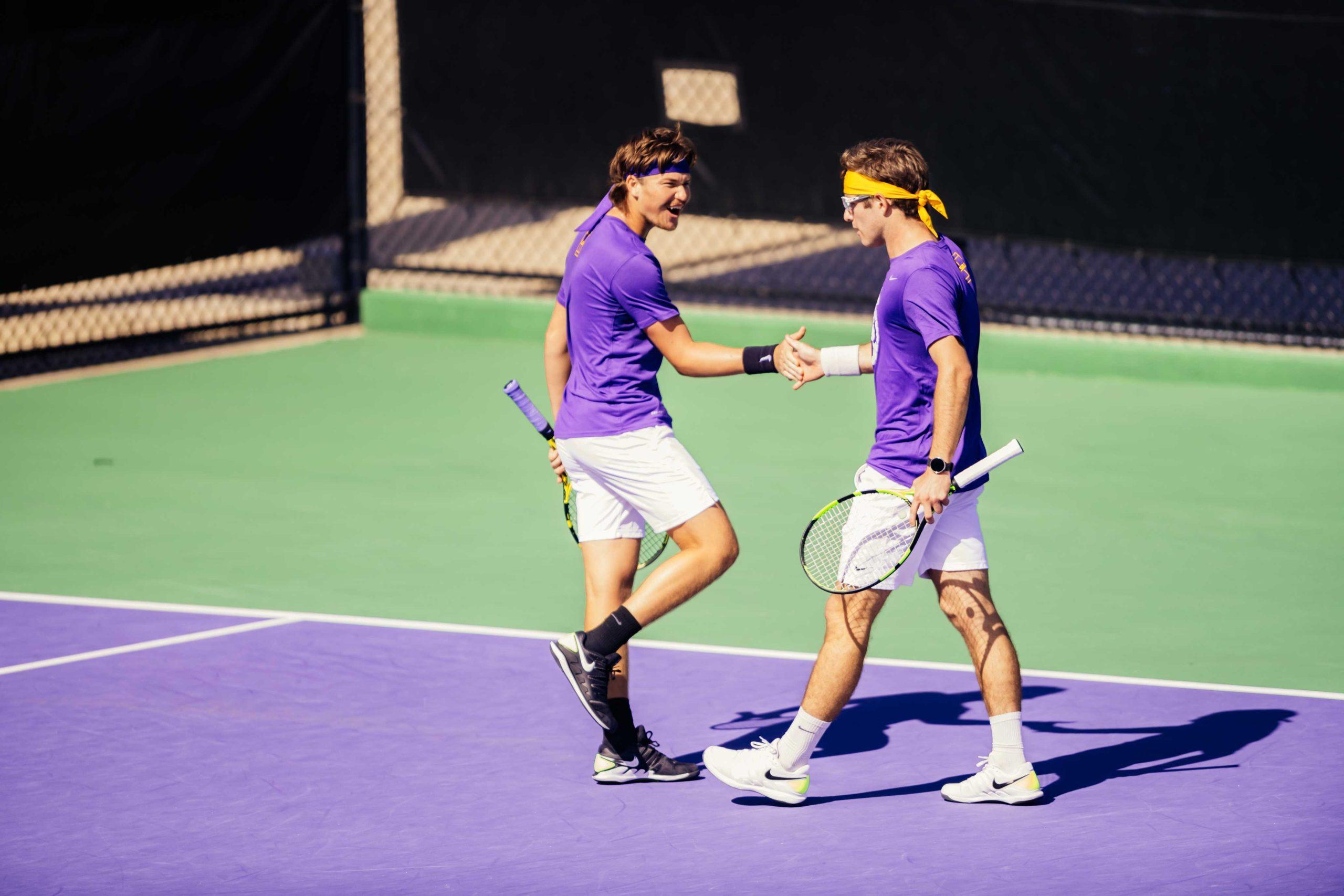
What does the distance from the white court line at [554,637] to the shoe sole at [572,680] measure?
4.75 feet

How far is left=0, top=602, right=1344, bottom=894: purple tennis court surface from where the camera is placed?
4922 mm

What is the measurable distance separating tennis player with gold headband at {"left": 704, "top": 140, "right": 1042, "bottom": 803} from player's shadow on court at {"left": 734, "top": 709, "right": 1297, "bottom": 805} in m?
0.17

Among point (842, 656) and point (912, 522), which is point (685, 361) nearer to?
point (912, 522)

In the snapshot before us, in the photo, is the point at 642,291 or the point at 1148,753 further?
the point at 1148,753

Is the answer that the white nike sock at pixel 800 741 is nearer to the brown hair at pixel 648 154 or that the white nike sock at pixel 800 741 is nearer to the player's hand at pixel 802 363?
the player's hand at pixel 802 363

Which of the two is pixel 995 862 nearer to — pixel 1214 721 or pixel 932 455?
pixel 932 455

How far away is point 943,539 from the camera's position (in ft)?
17.7

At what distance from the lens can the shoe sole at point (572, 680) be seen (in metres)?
5.52

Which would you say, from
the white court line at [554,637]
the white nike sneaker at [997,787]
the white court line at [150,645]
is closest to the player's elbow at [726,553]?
the white nike sneaker at [997,787]

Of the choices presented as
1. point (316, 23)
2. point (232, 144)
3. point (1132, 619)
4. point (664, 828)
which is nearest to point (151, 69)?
point (232, 144)

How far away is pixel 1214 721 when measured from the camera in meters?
A: 6.25

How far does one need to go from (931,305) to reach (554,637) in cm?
250

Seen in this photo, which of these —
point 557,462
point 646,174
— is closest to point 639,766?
point 557,462

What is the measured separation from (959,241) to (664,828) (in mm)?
7967
